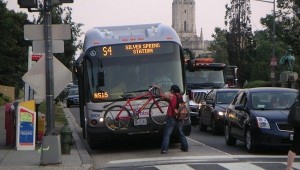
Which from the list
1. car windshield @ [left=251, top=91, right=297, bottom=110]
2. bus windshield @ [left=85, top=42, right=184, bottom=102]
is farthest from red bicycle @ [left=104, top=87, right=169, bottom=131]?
car windshield @ [left=251, top=91, right=297, bottom=110]

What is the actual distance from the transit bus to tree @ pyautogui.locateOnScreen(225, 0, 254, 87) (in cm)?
5113

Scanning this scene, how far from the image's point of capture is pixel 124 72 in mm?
17797

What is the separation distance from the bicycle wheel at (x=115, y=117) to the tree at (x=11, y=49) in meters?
33.8

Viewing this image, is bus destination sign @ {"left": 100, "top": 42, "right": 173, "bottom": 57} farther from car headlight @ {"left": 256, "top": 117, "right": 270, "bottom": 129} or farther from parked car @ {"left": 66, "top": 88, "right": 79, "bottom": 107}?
parked car @ {"left": 66, "top": 88, "right": 79, "bottom": 107}

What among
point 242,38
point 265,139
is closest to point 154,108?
point 265,139

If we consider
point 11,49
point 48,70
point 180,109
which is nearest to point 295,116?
point 180,109

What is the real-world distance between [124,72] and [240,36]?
173 ft

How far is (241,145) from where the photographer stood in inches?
771

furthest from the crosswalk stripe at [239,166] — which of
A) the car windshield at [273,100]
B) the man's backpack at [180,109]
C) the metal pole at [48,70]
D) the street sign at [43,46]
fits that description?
the street sign at [43,46]

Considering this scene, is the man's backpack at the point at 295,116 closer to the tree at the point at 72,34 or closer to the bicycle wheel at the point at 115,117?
the bicycle wheel at the point at 115,117

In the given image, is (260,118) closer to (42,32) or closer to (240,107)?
(240,107)

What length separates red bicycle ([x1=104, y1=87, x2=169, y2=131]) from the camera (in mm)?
17344

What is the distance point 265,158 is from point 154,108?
3.31 m

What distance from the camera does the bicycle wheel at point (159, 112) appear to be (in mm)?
17516
